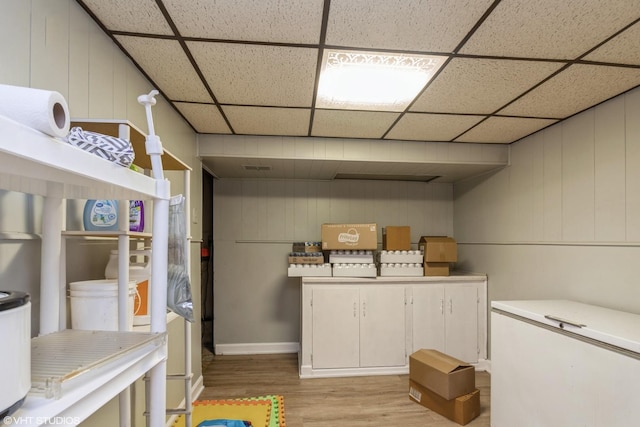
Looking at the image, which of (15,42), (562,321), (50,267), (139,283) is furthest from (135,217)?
(562,321)

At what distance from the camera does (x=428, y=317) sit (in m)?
3.08

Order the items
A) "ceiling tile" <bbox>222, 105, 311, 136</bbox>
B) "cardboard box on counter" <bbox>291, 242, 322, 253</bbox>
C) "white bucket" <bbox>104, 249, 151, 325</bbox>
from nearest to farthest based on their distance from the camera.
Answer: "white bucket" <bbox>104, 249, 151, 325</bbox>, "ceiling tile" <bbox>222, 105, 311, 136</bbox>, "cardboard box on counter" <bbox>291, 242, 322, 253</bbox>

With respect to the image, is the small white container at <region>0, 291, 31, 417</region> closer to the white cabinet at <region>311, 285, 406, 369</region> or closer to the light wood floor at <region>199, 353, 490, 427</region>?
the light wood floor at <region>199, 353, 490, 427</region>

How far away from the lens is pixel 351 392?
8.68ft

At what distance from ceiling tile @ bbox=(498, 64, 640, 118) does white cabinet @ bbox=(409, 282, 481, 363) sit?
170cm

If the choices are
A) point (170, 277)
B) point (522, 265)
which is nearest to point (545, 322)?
point (522, 265)

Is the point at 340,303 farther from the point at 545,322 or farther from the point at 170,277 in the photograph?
the point at 170,277

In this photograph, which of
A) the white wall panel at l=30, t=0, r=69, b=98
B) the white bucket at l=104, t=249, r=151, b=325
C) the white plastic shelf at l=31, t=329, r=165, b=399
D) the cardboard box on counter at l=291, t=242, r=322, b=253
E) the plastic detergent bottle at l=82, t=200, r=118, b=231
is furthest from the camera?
the cardboard box on counter at l=291, t=242, r=322, b=253

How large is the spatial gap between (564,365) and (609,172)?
118 cm

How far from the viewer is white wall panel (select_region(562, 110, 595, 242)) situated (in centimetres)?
206

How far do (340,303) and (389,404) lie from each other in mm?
889

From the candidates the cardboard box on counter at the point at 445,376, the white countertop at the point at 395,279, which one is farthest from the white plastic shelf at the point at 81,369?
the white countertop at the point at 395,279

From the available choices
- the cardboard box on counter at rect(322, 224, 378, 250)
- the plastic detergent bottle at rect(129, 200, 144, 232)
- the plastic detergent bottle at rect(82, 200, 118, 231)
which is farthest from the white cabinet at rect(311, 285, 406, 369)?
the plastic detergent bottle at rect(82, 200, 118, 231)

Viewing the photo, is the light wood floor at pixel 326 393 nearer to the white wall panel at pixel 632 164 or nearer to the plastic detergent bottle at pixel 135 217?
the white wall panel at pixel 632 164
